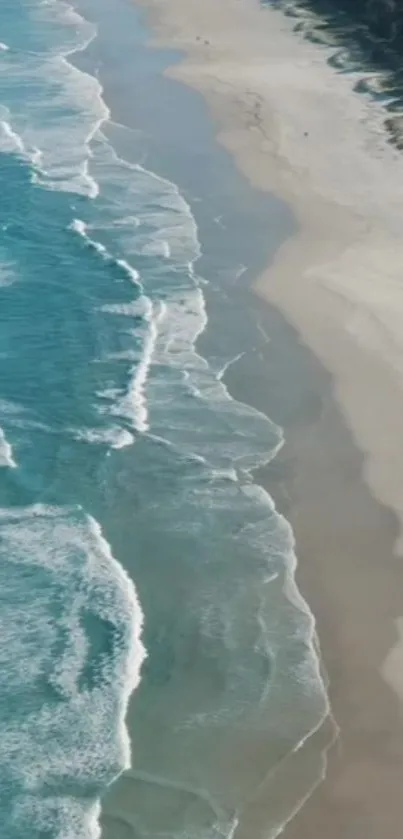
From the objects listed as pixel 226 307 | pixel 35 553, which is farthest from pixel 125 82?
pixel 35 553

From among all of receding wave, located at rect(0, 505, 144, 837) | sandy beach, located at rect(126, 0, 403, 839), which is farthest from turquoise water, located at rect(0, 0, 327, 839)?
sandy beach, located at rect(126, 0, 403, 839)

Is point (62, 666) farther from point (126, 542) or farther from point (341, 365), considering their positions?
point (341, 365)

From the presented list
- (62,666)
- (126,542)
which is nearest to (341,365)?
(126,542)

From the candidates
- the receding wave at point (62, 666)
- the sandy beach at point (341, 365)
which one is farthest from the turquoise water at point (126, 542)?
the sandy beach at point (341, 365)

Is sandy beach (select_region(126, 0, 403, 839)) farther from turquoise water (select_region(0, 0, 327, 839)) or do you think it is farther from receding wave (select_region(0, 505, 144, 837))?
receding wave (select_region(0, 505, 144, 837))

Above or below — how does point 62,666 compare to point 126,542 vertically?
above

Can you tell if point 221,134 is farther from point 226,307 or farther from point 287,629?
point 287,629
